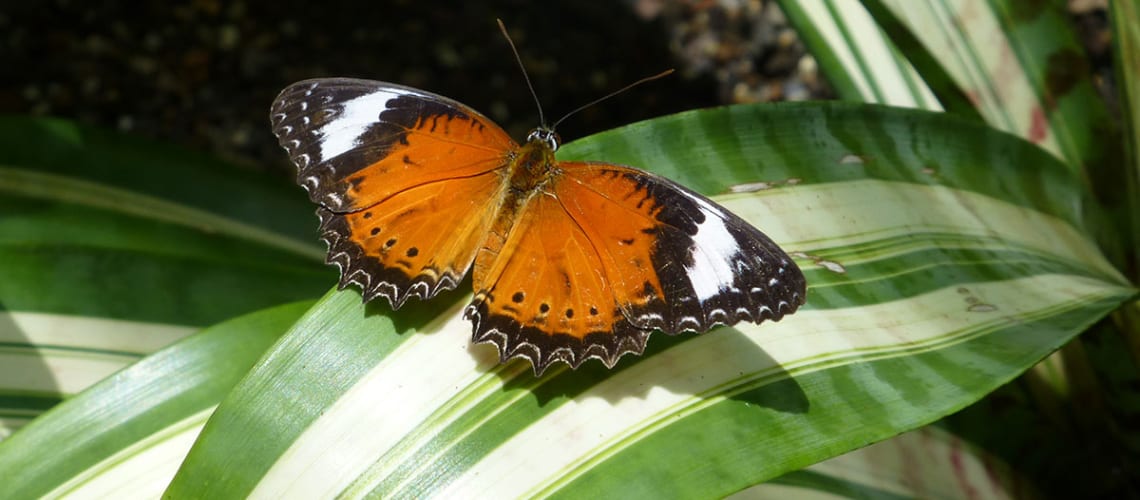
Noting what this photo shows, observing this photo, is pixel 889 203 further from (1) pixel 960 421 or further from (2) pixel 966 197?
(1) pixel 960 421

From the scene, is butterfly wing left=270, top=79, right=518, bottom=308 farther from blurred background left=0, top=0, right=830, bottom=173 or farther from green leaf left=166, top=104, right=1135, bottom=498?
blurred background left=0, top=0, right=830, bottom=173

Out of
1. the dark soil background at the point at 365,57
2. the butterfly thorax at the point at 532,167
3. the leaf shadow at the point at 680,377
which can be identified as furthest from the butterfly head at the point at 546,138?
the dark soil background at the point at 365,57

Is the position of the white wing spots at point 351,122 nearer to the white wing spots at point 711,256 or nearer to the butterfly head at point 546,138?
the butterfly head at point 546,138

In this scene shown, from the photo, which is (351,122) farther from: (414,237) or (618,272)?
(618,272)

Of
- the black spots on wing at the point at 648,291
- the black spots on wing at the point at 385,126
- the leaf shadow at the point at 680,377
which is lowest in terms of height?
the leaf shadow at the point at 680,377

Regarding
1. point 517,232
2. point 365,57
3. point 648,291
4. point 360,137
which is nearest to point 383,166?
point 360,137


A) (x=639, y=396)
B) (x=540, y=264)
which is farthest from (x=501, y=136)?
(x=639, y=396)
